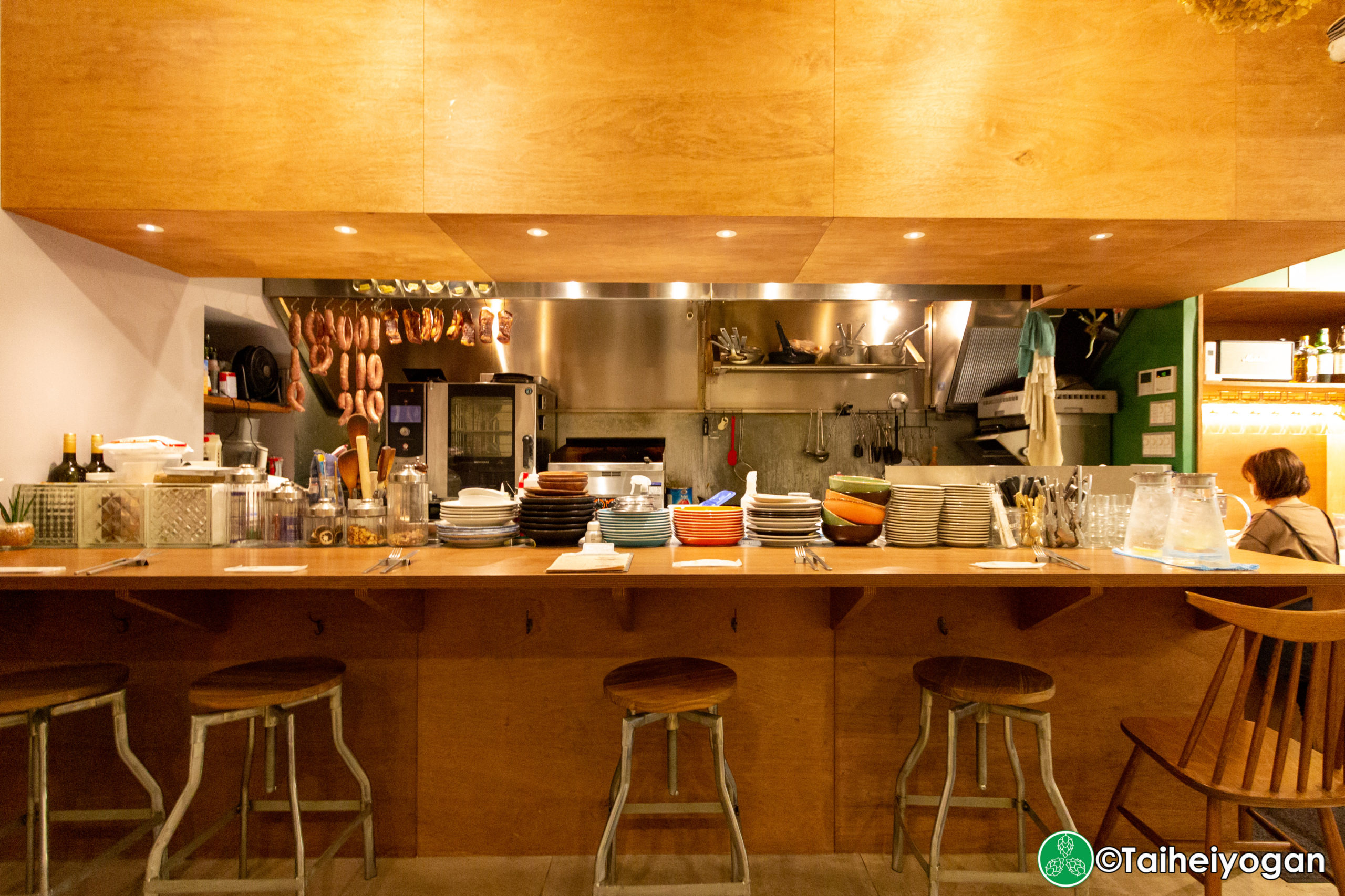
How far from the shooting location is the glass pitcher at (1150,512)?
7.48 ft

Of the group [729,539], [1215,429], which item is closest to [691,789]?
[729,539]

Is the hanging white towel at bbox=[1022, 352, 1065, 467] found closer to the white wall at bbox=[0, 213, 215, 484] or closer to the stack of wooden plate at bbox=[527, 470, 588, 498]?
the stack of wooden plate at bbox=[527, 470, 588, 498]

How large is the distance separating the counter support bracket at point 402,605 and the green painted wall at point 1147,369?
12.7ft

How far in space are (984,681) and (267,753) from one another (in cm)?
222

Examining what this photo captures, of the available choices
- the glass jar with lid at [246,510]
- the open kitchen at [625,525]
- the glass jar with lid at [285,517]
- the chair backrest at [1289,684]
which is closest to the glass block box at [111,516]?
the open kitchen at [625,525]

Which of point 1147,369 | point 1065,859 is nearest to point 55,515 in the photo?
point 1065,859

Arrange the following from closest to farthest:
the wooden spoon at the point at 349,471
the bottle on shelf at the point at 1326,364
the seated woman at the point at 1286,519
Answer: the wooden spoon at the point at 349,471, the seated woman at the point at 1286,519, the bottle on shelf at the point at 1326,364

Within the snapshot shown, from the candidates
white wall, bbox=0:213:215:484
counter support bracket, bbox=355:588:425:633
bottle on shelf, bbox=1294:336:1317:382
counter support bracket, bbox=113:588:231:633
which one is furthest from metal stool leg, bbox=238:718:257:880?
bottle on shelf, bbox=1294:336:1317:382

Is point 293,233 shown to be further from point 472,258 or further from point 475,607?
point 475,607

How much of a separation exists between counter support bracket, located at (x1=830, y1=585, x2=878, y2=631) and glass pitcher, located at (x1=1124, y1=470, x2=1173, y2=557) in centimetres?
89

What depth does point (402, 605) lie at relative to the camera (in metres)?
2.28

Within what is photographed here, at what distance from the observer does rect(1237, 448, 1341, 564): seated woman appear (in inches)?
116

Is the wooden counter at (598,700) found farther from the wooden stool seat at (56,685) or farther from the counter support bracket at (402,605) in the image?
the wooden stool seat at (56,685)

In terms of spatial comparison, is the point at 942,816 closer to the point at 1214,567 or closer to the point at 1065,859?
the point at 1065,859
